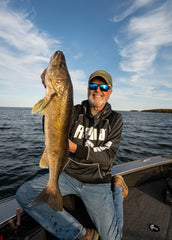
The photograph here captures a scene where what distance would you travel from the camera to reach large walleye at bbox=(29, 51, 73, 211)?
225cm

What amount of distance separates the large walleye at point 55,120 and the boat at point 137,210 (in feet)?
1.30

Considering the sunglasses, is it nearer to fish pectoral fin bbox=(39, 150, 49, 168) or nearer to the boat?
fish pectoral fin bbox=(39, 150, 49, 168)

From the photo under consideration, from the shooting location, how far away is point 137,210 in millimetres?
3557

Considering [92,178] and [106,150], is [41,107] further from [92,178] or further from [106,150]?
→ [92,178]

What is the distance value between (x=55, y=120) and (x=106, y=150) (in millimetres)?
1327

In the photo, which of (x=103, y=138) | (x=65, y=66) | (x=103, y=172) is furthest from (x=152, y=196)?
(x=65, y=66)

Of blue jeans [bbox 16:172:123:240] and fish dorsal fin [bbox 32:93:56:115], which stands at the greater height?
fish dorsal fin [bbox 32:93:56:115]

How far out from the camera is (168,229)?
2986mm

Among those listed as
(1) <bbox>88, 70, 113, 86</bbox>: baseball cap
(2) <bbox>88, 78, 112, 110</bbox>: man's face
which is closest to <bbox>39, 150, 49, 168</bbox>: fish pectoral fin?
(2) <bbox>88, 78, 112, 110</bbox>: man's face

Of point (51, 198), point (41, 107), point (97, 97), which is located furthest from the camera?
point (97, 97)

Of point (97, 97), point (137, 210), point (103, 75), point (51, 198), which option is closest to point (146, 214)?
point (137, 210)

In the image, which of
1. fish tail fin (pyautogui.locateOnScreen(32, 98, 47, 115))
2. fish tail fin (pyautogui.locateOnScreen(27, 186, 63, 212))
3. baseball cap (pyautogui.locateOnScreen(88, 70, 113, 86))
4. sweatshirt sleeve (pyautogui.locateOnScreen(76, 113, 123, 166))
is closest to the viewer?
fish tail fin (pyautogui.locateOnScreen(32, 98, 47, 115))

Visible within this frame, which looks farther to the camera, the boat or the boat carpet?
the boat carpet

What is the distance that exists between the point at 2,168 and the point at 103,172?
20.6 feet
